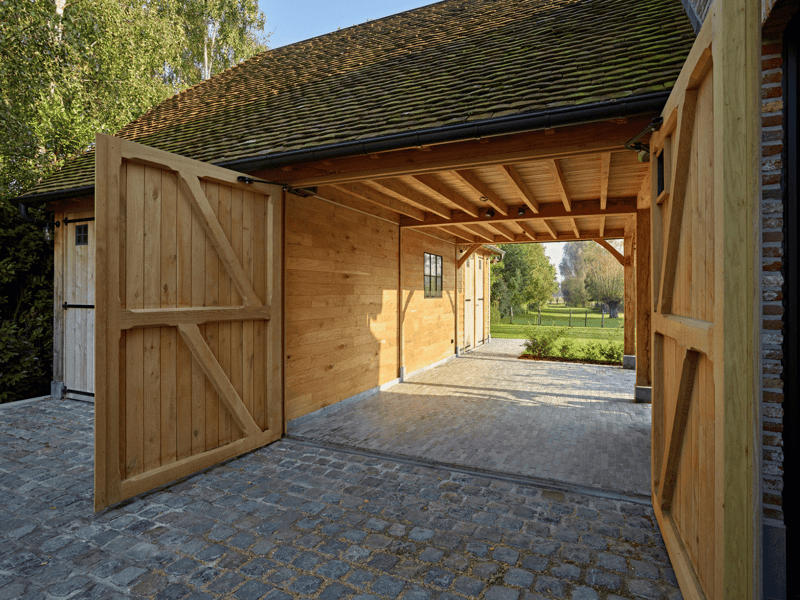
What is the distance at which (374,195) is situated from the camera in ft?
19.5

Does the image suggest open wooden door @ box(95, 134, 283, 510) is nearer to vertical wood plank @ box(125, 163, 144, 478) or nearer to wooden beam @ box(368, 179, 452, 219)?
vertical wood plank @ box(125, 163, 144, 478)

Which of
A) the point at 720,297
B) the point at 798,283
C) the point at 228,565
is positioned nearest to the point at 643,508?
the point at 798,283

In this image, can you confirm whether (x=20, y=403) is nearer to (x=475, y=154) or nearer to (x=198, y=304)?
(x=198, y=304)

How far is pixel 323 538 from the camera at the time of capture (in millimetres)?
2584

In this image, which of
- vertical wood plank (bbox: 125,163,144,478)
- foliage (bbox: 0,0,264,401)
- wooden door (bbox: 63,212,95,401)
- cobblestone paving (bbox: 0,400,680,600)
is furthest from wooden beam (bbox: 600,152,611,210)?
foliage (bbox: 0,0,264,401)

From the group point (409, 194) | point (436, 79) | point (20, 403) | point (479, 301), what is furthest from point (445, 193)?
point (479, 301)

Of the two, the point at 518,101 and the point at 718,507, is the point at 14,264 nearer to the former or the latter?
the point at 518,101

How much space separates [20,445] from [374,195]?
496cm

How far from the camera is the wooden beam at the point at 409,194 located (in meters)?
5.17

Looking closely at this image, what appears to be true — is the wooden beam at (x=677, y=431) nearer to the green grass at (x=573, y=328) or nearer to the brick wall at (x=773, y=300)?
the brick wall at (x=773, y=300)

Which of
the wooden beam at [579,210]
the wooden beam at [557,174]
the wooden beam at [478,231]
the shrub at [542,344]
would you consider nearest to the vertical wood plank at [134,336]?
the wooden beam at [557,174]

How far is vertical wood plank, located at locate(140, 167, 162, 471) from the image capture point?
322 cm

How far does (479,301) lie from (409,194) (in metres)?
8.44

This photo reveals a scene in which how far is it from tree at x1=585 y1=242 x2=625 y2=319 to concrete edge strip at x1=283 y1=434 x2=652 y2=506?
3079cm
